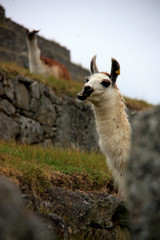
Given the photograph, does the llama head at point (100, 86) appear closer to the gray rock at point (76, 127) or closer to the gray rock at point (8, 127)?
the gray rock at point (8, 127)

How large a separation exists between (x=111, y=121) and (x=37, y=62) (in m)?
7.42

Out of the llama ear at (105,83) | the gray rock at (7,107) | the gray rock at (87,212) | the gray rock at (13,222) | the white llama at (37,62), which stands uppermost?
the white llama at (37,62)

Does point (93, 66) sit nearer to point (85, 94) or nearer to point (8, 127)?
point (85, 94)

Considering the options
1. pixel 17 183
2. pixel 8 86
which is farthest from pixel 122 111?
pixel 8 86

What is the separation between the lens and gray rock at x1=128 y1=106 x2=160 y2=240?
1136 mm

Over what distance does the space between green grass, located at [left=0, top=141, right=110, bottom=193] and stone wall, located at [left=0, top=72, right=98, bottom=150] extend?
253 cm

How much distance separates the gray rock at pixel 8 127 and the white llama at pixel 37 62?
3.32 metres

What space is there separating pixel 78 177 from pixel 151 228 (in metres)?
3.32

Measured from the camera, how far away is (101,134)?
4152mm

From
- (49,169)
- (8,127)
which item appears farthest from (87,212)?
(8,127)

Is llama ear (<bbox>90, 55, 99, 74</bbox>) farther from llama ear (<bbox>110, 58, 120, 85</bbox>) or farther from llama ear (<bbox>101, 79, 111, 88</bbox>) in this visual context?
llama ear (<bbox>101, 79, 111, 88</bbox>)

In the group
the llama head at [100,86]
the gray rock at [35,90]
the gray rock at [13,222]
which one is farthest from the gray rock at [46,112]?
the gray rock at [13,222]

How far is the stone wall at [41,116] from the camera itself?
800 centimetres

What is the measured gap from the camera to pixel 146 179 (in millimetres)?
1157
